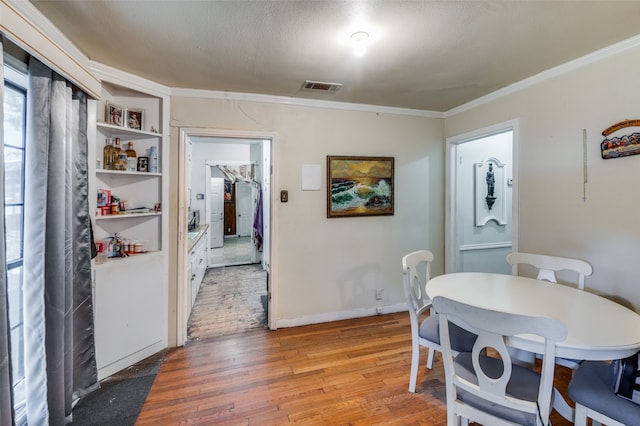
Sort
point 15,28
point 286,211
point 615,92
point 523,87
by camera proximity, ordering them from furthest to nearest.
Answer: point 286,211
point 523,87
point 615,92
point 15,28

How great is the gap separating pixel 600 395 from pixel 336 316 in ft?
7.07

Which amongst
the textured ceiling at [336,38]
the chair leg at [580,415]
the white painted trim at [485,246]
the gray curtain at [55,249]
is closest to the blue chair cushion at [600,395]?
the chair leg at [580,415]

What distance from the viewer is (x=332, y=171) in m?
3.00

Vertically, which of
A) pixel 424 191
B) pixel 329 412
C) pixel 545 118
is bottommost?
pixel 329 412

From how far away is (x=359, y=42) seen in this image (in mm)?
1801

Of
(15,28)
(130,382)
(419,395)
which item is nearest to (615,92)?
(419,395)

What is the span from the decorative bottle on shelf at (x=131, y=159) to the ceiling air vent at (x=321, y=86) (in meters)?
1.57

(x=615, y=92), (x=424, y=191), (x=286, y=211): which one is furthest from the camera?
(x=424, y=191)

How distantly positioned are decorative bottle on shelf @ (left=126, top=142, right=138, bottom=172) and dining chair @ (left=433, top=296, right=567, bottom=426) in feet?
8.30

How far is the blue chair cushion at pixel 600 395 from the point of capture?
1146 mm

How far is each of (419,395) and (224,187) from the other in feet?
18.6

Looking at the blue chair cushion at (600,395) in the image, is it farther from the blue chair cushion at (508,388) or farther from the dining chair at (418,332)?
the dining chair at (418,332)

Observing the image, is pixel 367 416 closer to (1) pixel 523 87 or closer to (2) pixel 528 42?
(2) pixel 528 42

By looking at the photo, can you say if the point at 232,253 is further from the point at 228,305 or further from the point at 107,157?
the point at 107,157
